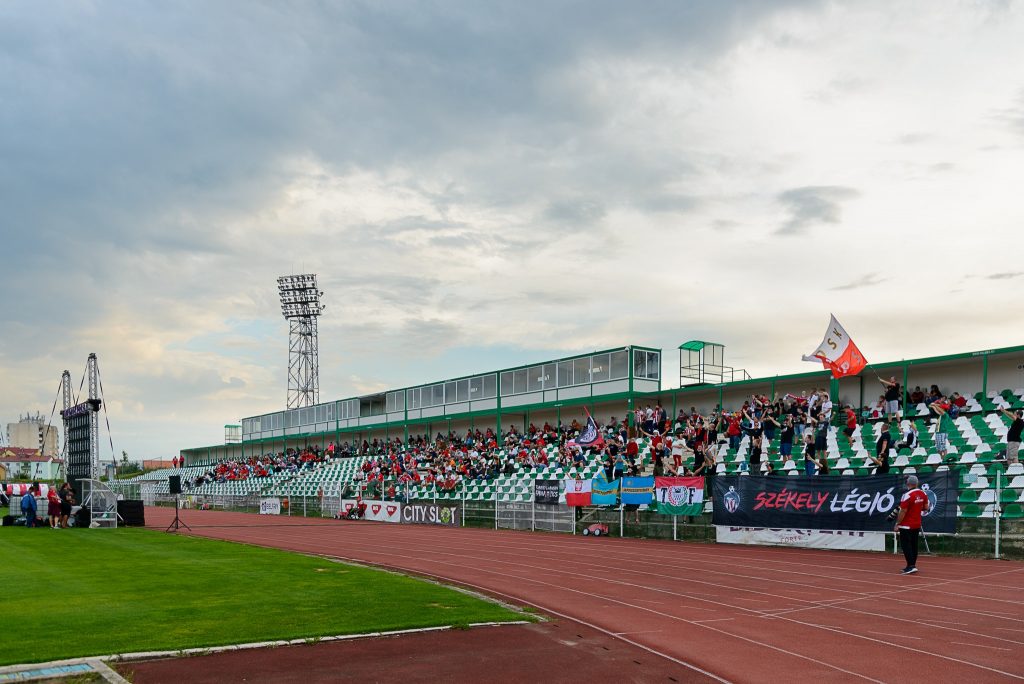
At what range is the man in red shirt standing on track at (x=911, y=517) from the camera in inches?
631

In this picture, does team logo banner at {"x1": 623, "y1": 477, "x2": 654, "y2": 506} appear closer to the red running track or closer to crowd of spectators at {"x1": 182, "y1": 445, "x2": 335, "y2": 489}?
the red running track

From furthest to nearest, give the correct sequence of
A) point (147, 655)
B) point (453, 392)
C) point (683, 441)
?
point (453, 392), point (683, 441), point (147, 655)

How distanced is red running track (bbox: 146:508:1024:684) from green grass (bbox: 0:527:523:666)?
171cm

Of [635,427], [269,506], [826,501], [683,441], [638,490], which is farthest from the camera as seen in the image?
[269,506]

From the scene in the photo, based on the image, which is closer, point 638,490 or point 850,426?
point 850,426

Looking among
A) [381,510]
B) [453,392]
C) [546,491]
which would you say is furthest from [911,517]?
[453,392]

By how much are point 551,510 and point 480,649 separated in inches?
885

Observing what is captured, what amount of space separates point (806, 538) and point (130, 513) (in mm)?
25597

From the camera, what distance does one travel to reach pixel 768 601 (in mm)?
13297

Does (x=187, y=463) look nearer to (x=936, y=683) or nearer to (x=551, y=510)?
(x=551, y=510)

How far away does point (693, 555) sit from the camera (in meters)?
21.4

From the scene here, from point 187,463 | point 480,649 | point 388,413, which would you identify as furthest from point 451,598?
point 187,463

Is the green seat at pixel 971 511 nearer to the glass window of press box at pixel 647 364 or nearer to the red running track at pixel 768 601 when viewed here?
the red running track at pixel 768 601

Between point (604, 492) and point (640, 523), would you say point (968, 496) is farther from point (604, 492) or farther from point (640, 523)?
point (604, 492)
